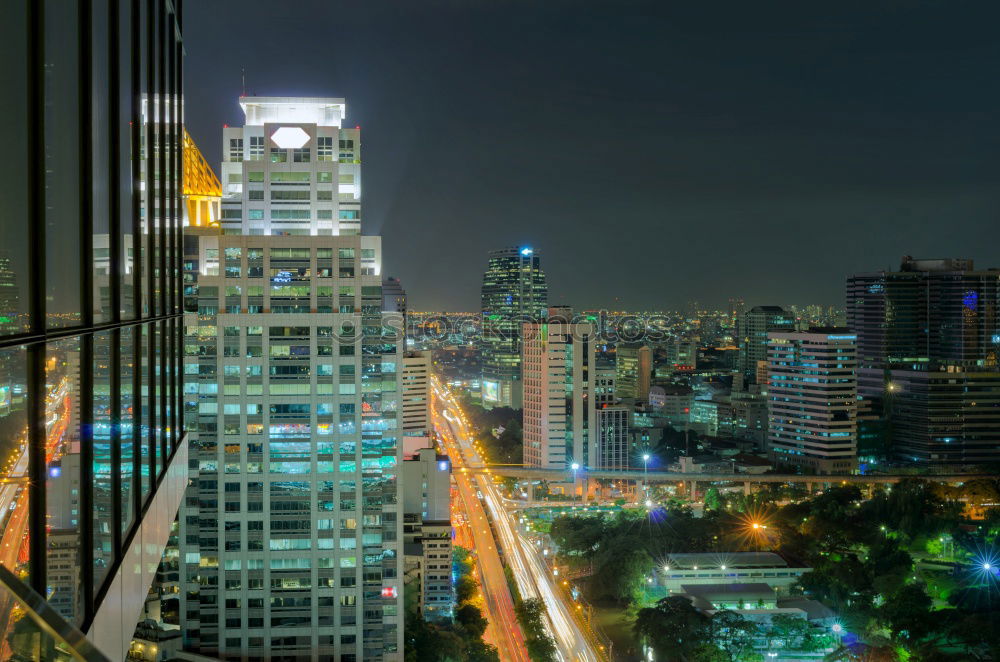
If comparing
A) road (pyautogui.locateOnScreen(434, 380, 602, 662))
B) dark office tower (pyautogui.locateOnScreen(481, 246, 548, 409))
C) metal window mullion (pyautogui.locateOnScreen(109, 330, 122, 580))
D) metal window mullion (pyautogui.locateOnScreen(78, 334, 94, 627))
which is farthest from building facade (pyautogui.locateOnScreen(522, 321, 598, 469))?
metal window mullion (pyautogui.locateOnScreen(78, 334, 94, 627))

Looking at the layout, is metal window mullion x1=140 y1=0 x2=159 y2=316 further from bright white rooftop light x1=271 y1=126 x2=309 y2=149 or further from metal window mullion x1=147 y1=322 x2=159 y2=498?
bright white rooftop light x1=271 y1=126 x2=309 y2=149

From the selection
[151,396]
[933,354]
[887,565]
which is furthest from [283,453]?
[933,354]

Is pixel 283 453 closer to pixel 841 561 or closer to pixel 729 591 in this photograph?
pixel 729 591

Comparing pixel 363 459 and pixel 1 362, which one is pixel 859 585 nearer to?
pixel 363 459

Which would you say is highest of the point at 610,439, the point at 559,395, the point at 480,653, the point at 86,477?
the point at 86,477

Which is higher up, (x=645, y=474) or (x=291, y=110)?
(x=291, y=110)

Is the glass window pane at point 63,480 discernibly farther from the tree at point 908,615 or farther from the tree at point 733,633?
the tree at point 908,615

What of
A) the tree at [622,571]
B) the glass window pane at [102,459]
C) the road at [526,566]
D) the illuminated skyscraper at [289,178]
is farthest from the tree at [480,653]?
the glass window pane at [102,459]
